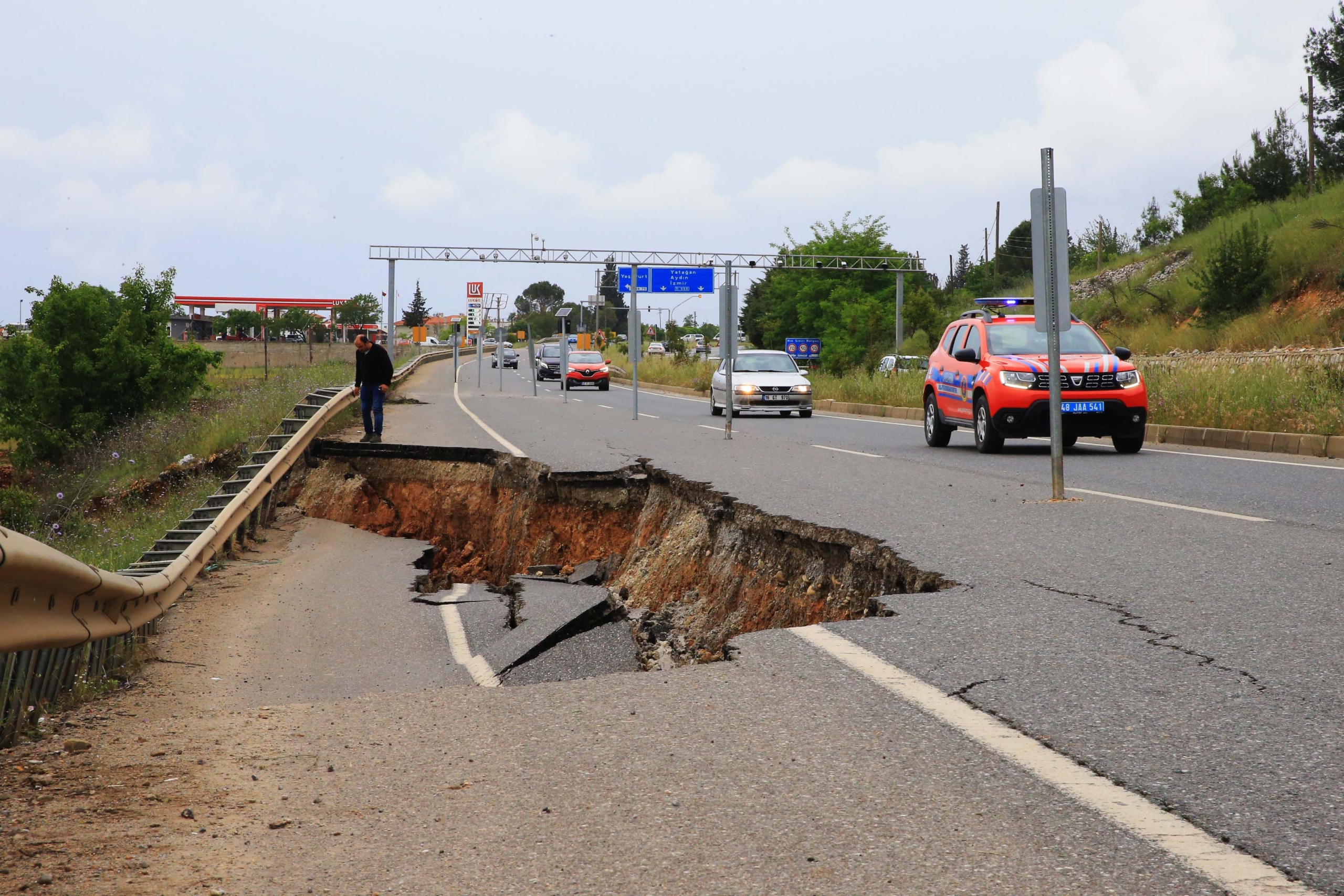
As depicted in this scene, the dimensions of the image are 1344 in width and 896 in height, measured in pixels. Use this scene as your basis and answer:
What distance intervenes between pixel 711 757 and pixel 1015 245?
95.1 meters

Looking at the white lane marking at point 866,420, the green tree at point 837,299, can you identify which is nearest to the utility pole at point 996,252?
the green tree at point 837,299

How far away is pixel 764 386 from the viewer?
26.6m

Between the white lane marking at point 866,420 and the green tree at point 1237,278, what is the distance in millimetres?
16076

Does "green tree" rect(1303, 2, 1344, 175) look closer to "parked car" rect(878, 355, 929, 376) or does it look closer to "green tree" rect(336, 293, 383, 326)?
"parked car" rect(878, 355, 929, 376)

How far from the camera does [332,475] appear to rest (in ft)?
53.8

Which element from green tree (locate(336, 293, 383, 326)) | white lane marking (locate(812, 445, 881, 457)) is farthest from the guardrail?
green tree (locate(336, 293, 383, 326))

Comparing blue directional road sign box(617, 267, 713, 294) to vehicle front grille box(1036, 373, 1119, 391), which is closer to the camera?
vehicle front grille box(1036, 373, 1119, 391)

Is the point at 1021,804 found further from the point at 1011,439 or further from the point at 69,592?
the point at 1011,439

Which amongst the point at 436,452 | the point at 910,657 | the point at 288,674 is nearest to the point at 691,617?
the point at 288,674

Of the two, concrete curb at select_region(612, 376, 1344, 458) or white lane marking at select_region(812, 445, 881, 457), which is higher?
concrete curb at select_region(612, 376, 1344, 458)

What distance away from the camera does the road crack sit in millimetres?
4555

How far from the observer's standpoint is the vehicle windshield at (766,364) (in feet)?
90.5

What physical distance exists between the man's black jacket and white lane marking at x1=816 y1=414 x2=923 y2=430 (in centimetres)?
939

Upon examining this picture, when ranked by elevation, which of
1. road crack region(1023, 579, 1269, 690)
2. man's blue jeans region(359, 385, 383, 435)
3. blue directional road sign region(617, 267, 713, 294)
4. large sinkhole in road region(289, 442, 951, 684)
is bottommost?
large sinkhole in road region(289, 442, 951, 684)
